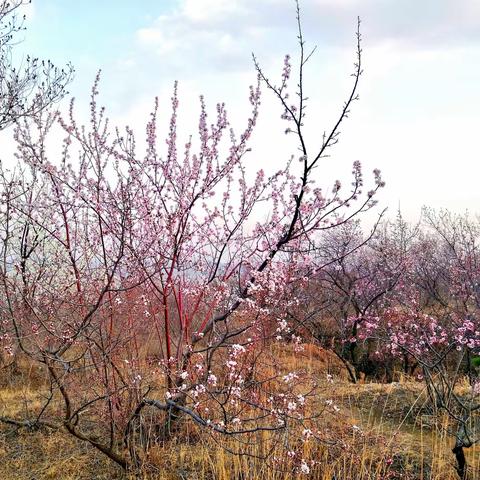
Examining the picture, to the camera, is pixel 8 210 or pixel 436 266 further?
pixel 436 266

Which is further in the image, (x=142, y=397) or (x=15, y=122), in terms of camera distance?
(x=15, y=122)

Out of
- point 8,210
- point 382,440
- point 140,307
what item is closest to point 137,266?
point 140,307

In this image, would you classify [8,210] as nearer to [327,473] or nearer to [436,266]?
[327,473]

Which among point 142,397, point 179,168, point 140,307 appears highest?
point 179,168

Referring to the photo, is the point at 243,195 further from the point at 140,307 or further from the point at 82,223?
the point at 82,223

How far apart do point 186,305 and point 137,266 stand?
721 millimetres

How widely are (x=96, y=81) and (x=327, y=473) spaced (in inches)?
176

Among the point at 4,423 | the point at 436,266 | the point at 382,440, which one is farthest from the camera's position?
the point at 436,266

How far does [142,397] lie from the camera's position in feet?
12.9

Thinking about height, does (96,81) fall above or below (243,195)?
above

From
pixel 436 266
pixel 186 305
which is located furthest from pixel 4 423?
pixel 436 266

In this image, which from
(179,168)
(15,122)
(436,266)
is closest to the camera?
(179,168)

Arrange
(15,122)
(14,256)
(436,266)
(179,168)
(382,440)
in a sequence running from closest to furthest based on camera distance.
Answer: (382,440)
(179,168)
(15,122)
(14,256)
(436,266)

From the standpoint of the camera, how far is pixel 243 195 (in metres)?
5.09
